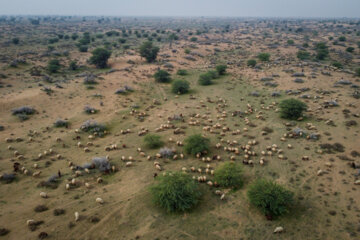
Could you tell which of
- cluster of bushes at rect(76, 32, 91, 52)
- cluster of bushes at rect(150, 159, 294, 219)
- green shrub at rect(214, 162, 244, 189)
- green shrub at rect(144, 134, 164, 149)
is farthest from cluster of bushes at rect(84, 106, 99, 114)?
cluster of bushes at rect(76, 32, 91, 52)

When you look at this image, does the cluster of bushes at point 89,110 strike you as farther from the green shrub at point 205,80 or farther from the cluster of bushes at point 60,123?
the green shrub at point 205,80

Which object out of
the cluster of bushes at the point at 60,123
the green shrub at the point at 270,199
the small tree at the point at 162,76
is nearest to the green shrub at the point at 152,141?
the green shrub at the point at 270,199

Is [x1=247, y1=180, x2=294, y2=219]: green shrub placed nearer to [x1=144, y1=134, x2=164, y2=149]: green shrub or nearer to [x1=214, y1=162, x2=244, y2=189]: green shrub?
[x1=214, y1=162, x2=244, y2=189]: green shrub

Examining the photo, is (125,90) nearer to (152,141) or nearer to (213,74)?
(213,74)

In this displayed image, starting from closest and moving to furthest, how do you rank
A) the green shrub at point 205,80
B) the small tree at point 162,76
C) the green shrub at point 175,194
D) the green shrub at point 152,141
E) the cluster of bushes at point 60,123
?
the green shrub at point 175,194 → the green shrub at point 152,141 → the cluster of bushes at point 60,123 → the green shrub at point 205,80 → the small tree at point 162,76

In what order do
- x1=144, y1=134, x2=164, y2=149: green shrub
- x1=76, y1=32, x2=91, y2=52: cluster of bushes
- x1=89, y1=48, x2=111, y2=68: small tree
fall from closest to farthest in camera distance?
1. x1=144, y1=134, x2=164, y2=149: green shrub
2. x1=89, y1=48, x2=111, y2=68: small tree
3. x1=76, y1=32, x2=91, y2=52: cluster of bushes
